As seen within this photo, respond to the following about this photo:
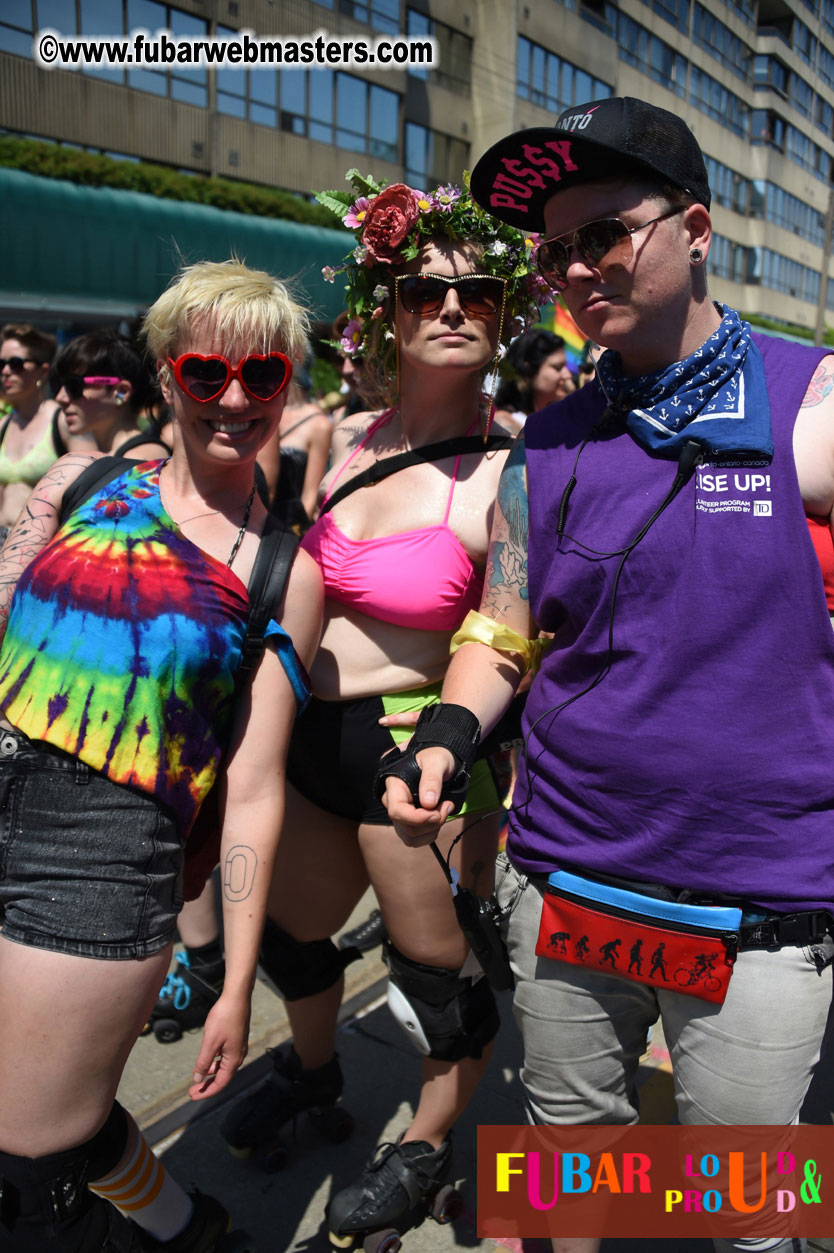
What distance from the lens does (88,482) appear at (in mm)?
1970

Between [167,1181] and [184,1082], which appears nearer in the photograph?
[167,1181]

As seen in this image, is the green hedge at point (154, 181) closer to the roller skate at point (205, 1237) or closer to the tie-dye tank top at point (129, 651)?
the tie-dye tank top at point (129, 651)

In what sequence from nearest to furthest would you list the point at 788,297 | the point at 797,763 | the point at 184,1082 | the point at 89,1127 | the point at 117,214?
the point at 797,763, the point at 89,1127, the point at 184,1082, the point at 117,214, the point at 788,297

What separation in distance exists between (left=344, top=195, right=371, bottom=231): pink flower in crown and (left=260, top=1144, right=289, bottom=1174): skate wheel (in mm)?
2354

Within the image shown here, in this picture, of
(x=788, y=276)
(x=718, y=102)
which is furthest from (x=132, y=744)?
(x=788, y=276)

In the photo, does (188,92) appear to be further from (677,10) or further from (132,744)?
(132,744)

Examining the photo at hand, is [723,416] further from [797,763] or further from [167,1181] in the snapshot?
[167,1181]

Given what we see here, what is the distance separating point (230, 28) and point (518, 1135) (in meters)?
25.5

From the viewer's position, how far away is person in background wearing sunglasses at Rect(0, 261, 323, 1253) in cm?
166

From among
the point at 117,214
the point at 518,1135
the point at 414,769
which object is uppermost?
the point at 117,214

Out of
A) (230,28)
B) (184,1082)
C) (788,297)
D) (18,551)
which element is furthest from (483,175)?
(788,297)

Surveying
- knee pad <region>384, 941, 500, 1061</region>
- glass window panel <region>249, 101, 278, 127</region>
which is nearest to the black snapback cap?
knee pad <region>384, 941, 500, 1061</region>

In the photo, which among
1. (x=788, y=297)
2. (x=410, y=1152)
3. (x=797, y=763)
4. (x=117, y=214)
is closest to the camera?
(x=797, y=763)

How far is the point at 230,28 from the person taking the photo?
2256 centimetres
